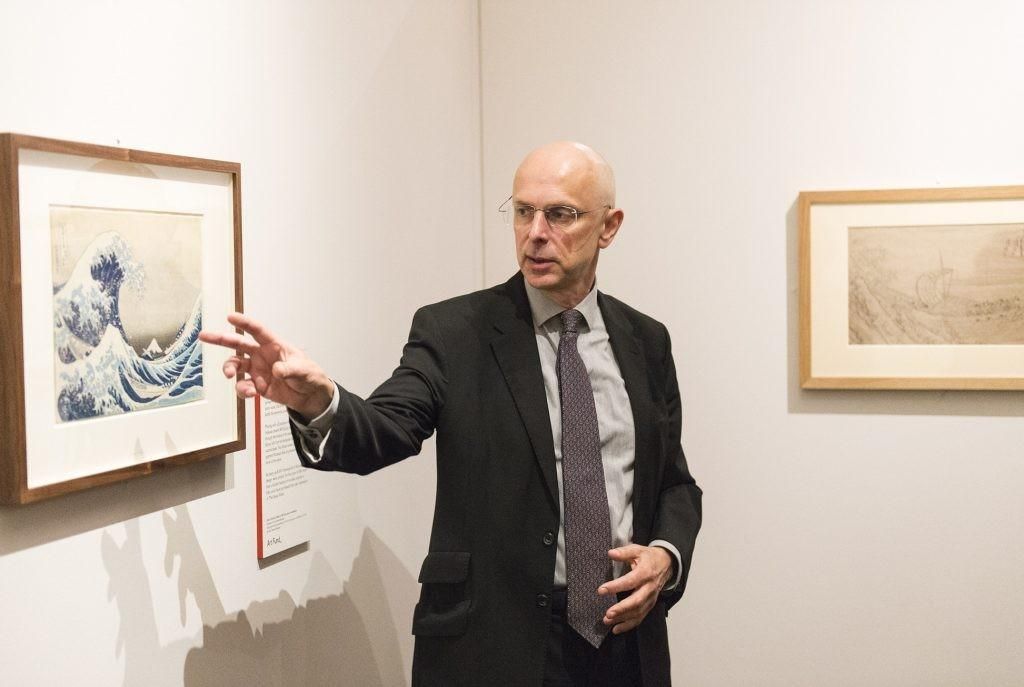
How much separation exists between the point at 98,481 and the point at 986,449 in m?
2.39

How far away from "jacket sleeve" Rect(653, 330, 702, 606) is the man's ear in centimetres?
Answer: 29

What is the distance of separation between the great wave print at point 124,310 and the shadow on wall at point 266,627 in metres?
0.24

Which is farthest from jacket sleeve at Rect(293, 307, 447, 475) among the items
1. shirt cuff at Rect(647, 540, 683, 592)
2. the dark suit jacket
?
shirt cuff at Rect(647, 540, 683, 592)

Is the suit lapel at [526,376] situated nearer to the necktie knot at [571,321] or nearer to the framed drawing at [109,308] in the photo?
the necktie knot at [571,321]

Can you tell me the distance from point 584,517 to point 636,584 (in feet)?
0.51

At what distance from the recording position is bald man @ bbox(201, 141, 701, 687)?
6.26 feet

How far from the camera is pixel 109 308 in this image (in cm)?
160

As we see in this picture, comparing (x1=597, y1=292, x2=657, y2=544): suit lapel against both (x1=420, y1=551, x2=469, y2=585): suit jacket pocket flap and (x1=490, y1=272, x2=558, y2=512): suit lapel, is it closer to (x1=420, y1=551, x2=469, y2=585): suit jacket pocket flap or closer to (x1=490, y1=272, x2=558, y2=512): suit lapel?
(x1=490, y1=272, x2=558, y2=512): suit lapel

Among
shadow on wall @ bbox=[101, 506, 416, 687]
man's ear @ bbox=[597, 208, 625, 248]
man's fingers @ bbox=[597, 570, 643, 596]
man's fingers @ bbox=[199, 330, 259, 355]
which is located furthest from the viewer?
man's ear @ bbox=[597, 208, 625, 248]

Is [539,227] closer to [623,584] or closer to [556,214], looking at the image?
[556,214]

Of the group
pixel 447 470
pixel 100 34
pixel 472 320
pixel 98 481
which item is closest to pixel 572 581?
pixel 447 470

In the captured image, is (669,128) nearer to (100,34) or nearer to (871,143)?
(871,143)

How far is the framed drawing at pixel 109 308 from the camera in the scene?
4.70ft

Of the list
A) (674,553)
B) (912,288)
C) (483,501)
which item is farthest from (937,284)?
(483,501)
